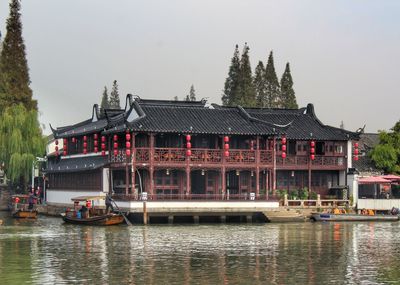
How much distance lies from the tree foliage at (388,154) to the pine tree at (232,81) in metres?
31.1

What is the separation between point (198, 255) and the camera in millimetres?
38281

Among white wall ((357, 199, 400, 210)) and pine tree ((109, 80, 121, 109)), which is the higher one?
pine tree ((109, 80, 121, 109))

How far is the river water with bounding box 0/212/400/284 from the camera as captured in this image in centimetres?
3094

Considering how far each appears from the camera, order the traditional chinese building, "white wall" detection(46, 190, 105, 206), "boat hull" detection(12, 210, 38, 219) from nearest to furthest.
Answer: the traditional chinese building → "boat hull" detection(12, 210, 38, 219) → "white wall" detection(46, 190, 105, 206)

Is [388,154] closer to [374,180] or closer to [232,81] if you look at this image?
[374,180]

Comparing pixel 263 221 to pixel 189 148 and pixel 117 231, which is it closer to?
pixel 189 148

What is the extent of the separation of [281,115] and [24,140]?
22.9 metres

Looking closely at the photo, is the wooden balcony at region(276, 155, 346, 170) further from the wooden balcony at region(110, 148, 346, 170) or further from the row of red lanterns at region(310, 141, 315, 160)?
the wooden balcony at region(110, 148, 346, 170)

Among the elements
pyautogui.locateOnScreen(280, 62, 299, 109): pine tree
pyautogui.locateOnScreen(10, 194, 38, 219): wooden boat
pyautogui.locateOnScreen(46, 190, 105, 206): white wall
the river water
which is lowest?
the river water

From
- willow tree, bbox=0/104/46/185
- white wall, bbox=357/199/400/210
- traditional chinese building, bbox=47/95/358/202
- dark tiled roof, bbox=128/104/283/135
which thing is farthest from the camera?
willow tree, bbox=0/104/46/185

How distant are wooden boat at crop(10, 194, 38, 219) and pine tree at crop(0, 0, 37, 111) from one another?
12860 mm

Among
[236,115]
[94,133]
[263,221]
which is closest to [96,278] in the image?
[263,221]

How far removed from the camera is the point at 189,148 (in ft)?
203

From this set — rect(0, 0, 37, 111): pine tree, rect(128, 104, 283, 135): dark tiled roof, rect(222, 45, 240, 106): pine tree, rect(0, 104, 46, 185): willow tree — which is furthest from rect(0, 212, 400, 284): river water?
rect(222, 45, 240, 106): pine tree
